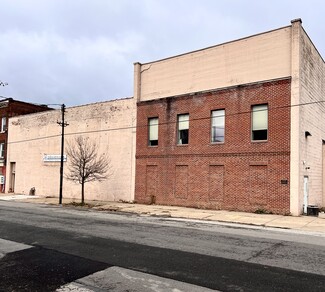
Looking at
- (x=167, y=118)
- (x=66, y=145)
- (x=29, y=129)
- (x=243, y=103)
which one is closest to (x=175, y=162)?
(x=167, y=118)

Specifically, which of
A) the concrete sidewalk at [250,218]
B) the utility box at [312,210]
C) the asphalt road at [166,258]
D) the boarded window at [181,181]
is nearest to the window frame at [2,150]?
the concrete sidewalk at [250,218]

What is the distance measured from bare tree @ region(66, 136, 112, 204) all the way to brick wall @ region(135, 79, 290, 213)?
3309mm

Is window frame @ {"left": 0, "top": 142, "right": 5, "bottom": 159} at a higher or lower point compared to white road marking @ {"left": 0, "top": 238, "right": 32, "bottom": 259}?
higher

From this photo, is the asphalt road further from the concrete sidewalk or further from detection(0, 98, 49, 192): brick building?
detection(0, 98, 49, 192): brick building

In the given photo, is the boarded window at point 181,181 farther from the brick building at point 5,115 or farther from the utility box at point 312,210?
the brick building at point 5,115

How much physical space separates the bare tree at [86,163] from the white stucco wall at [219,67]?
6.00 meters

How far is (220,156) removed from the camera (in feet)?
73.8

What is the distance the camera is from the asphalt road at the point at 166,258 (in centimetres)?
650

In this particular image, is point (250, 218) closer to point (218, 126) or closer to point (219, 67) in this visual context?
point (218, 126)

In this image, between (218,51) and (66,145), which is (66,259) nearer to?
(218,51)

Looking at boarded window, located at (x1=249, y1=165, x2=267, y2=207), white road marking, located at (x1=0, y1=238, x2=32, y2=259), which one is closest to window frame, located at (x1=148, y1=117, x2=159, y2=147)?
boarded window, located at (x1=249, y1=165, x2=267, y2=207)

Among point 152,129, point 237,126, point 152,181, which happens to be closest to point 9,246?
point 237,126

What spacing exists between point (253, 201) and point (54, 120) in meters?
21.7

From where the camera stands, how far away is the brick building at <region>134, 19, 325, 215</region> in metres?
20.1
